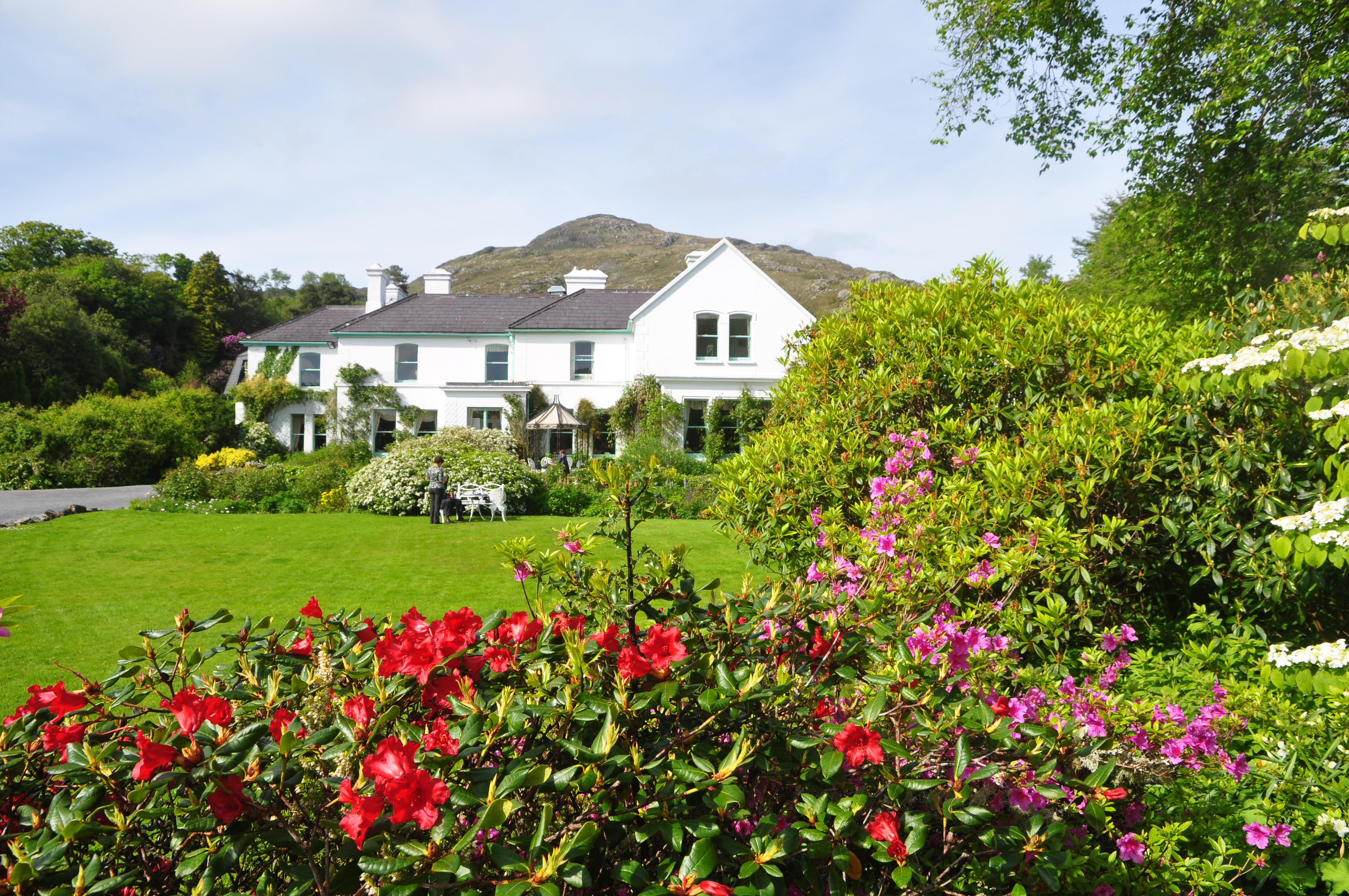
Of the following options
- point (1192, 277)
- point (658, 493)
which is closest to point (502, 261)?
point (1192, 277)

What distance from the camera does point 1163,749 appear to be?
2811mm

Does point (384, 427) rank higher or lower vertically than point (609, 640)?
higher

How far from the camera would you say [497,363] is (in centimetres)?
2962

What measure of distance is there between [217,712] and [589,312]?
91.6ft

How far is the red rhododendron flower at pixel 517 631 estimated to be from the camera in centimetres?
224

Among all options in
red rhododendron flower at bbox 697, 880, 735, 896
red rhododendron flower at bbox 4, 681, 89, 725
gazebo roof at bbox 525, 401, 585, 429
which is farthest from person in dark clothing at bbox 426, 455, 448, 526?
red rhododendron flower at bbox 697, 880, 735, 896

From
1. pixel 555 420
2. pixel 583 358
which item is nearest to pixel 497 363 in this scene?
pixel 583 358

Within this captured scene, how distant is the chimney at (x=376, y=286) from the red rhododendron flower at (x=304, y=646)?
33.9 m

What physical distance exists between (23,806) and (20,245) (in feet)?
246

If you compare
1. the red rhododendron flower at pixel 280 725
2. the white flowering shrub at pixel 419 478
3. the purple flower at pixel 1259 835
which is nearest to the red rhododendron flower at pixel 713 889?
the red rhododendron flower at pixel 280 725

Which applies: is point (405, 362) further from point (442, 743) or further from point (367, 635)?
point (442, 743)

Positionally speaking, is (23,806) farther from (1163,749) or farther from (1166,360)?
(1166,360)

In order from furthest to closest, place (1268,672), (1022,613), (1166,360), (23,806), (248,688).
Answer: (1166,360) < (1022,613) < (1268,672) < (248,688) < (23,806)

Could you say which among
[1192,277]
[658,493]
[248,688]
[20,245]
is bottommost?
[248,688]
